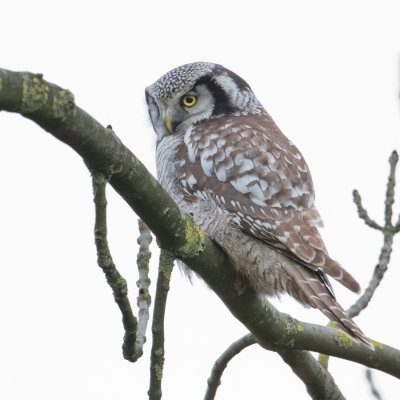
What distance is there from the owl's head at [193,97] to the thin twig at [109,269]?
2.21m

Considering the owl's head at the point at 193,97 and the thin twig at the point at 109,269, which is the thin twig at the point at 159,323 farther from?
the owl's head at the point at 193,97

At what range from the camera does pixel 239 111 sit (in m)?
5.27

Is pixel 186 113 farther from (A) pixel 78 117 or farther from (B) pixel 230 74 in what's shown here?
(A) pixel 78 117

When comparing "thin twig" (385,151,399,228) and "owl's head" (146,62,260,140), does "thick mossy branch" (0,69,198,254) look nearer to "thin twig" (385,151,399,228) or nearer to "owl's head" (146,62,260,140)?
"thin twig" (385,151,399,228)

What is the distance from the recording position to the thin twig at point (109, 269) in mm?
2602

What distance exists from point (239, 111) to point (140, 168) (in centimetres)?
265

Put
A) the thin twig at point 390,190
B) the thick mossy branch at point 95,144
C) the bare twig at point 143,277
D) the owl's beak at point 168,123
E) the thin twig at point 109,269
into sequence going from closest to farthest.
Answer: the thick mossy branch at point 95,144
the thin twig at point 109,269
the bare twig at point 143,277
the thin twig at point 390,190
the owl's beak at point 168,123

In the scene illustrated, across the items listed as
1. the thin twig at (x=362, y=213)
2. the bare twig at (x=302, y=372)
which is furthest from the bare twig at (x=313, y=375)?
the thin twig at (x=362, y=213)

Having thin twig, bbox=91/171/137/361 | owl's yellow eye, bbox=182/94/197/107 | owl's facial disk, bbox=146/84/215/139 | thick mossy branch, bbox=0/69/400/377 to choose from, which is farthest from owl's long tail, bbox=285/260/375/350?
owl's yellow eye, bbox=182/94/197/107

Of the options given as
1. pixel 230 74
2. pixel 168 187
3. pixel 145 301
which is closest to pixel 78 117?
pixel 145 301

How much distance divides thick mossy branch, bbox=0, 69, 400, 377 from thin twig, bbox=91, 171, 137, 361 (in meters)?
0.08

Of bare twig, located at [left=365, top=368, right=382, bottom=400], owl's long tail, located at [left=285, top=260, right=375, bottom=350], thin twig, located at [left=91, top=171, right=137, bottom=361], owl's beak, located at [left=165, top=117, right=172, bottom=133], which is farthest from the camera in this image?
owl's beak, located at [left=165, top=117, right=172, bottom=133]

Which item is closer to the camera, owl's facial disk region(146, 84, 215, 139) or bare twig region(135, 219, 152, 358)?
bare twig region(135, 219, 152, 358)

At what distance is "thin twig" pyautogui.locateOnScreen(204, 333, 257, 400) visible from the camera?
4488mm
